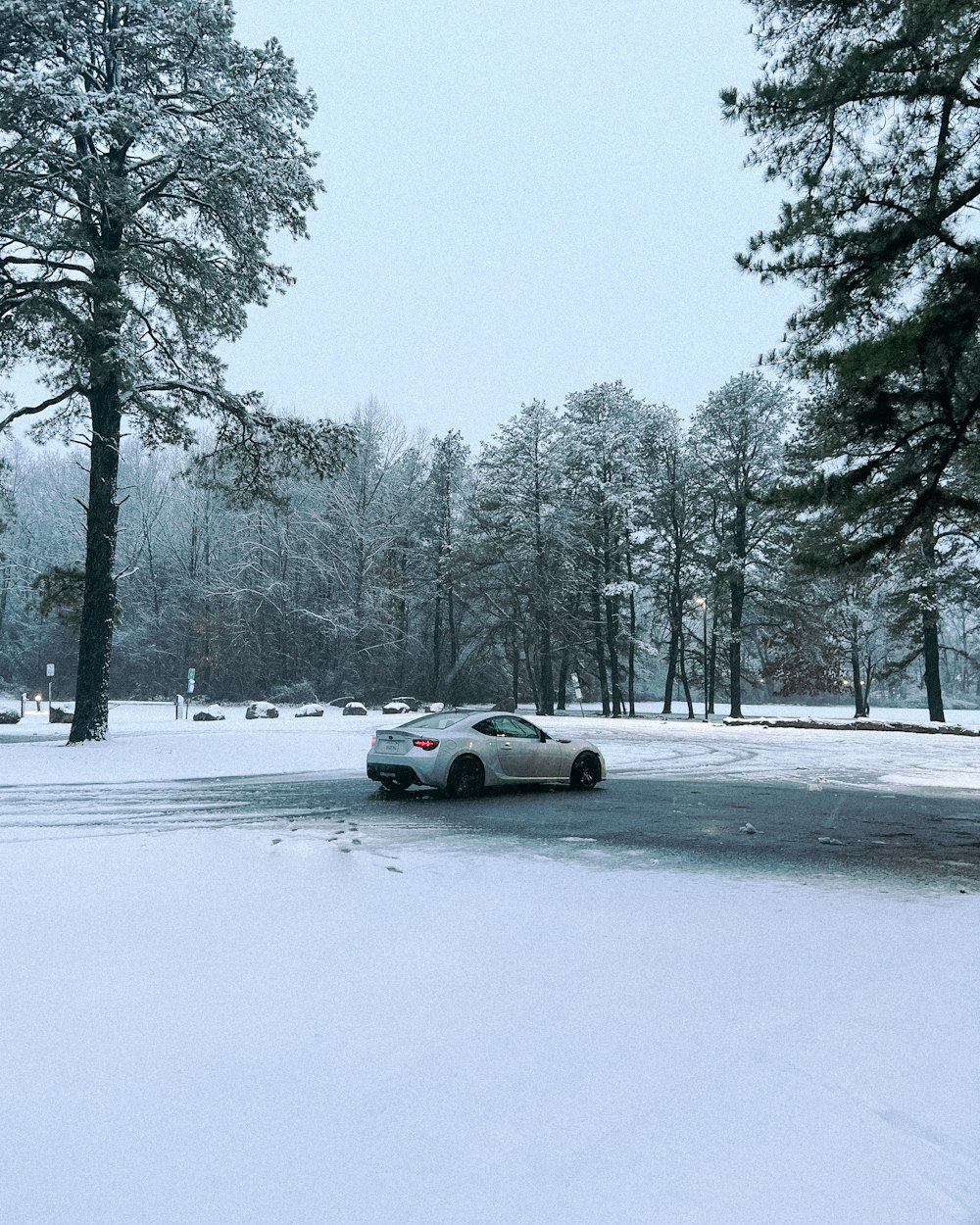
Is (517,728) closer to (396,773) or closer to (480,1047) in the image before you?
(396,773)

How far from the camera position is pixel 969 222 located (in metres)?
11.3

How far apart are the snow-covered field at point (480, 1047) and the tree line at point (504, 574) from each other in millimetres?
31797

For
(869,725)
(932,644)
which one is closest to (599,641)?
(932,644)

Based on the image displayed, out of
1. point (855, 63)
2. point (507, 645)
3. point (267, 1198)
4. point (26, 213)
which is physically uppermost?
point (26, 213)

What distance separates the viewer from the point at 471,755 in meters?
13.8

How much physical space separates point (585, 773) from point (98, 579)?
13037 mm

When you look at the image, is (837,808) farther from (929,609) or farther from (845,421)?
(929,609)

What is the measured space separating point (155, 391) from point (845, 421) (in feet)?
55.1

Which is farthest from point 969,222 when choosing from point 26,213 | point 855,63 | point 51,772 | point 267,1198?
point 26,213

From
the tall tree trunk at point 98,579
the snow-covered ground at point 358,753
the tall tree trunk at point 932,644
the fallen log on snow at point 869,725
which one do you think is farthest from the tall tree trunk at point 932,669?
the tall tree trunk at point 98,579

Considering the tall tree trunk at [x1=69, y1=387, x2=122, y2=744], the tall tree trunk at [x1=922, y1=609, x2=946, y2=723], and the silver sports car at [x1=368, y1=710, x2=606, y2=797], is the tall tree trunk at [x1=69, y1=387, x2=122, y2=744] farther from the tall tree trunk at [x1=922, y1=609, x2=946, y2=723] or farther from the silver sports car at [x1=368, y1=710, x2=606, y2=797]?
the tall tree trunk at [x1=922, y1=609, x2=946, y2=723]

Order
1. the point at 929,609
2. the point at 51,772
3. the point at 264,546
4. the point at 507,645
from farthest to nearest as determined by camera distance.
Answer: the point at 264,546
the point at 507,645
the point at 929,609
the point at 51,772

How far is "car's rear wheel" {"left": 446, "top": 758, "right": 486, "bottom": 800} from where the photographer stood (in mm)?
13648

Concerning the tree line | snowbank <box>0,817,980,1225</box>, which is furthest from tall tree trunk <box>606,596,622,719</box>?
snowbank <box>0,817,980,1225</box>
